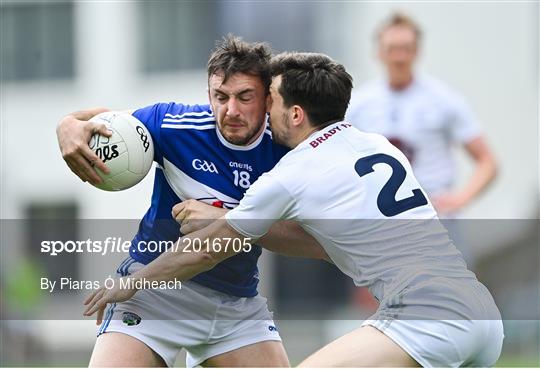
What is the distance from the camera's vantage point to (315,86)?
16.7 feet

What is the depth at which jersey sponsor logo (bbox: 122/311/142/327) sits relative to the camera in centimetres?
550

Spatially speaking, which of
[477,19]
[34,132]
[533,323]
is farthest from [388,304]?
[34,132]

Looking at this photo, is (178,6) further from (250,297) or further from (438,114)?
(250,297)

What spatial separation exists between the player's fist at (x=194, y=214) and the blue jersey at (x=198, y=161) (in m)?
0.19

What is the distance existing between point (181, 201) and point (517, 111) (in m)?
15.8

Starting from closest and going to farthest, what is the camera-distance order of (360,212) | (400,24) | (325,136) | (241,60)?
1. (360,212)
2. (325,136)
3. (241,60)
4. (400,24)

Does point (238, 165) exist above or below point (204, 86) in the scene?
above

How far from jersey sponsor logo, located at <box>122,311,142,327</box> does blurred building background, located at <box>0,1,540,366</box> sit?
39.4 feet

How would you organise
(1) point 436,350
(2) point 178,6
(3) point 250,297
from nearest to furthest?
(1) point 436,350, (3) point 250,297, (2) point 178,6

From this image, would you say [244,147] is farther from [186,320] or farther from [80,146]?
[186,320]

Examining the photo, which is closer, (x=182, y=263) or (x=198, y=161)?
(x=182, y=263)

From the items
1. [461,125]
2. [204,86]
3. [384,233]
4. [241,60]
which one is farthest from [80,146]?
[204,86]

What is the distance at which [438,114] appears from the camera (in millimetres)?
8648

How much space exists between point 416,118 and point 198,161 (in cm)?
342
